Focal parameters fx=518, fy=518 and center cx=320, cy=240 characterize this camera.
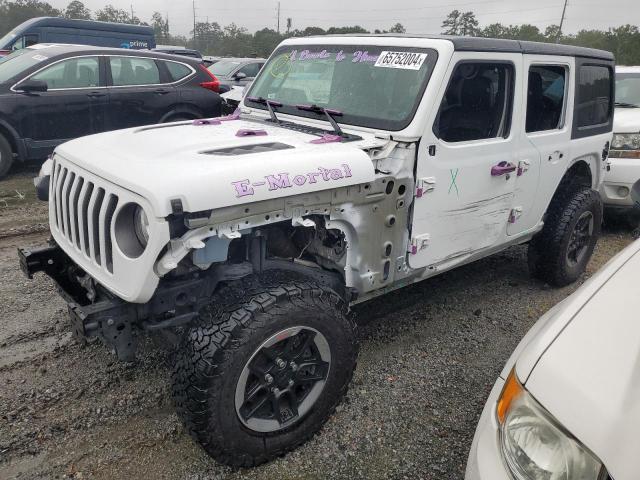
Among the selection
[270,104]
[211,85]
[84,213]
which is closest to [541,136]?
[270,104]

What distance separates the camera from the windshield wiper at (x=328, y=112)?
3.02 metres

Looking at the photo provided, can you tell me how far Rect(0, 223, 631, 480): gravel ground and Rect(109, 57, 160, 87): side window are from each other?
14.1 ft

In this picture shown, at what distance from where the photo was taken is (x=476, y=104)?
11.0ft

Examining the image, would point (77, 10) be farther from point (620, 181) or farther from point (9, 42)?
point (620, 181)

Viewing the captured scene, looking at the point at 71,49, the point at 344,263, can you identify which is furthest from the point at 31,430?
the point at 71,49

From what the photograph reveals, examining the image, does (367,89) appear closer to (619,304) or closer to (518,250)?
(619,304)

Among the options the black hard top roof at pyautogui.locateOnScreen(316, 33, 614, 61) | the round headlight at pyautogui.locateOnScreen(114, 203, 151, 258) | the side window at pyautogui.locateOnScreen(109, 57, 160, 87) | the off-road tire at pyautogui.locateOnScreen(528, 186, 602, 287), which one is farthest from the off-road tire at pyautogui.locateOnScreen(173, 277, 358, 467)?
the side window at pyautogui.locateOnScreen(109, 57, 160, 87)

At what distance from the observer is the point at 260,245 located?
2586 millimetres

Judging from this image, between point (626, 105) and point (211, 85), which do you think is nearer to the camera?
point (626, 105)

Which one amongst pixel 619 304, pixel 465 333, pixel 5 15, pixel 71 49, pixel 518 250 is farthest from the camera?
pixel 5 15

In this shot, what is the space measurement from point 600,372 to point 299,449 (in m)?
1.57

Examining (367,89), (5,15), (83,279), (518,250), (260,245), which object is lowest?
(518,250)

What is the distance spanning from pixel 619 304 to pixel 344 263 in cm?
140

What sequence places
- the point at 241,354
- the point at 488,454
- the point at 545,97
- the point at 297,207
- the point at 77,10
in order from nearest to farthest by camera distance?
the point at 488,454, the point at 241,354, the point at 297,207, the point at 545,97, the point at 77,10
